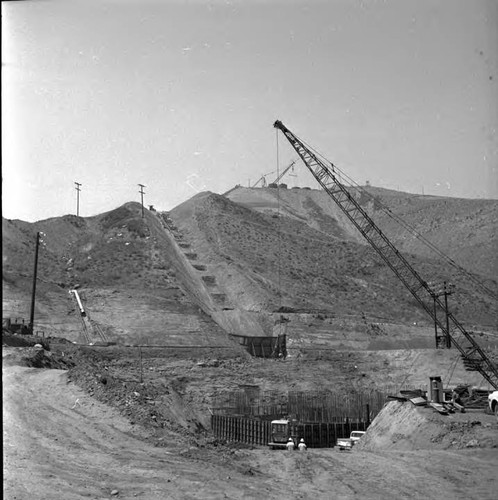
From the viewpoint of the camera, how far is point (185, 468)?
14.5 metres

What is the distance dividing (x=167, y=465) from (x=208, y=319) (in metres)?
40.0

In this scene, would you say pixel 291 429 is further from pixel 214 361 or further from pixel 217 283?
pixel 217 283

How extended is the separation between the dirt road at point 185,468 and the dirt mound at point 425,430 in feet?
4.59

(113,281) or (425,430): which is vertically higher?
(113,281)

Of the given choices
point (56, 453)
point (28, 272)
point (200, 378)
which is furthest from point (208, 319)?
point (56, 453)

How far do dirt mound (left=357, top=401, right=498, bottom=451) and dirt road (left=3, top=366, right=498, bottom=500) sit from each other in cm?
140

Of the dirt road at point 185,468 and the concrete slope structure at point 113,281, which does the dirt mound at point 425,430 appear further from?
the concrete slope structure at point 113,281

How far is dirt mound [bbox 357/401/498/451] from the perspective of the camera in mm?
19391

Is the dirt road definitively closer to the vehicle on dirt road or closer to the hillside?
the vehicle on dirt road

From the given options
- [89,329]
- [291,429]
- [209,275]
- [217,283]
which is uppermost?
[209,275]

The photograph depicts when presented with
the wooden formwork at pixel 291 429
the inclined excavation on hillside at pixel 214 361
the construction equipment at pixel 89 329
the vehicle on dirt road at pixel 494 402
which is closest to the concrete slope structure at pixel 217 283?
the inclined excavation on hillside at pixel 214 361

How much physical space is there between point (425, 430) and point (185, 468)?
970cm

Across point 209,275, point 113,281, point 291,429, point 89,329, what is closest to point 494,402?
point 291,429

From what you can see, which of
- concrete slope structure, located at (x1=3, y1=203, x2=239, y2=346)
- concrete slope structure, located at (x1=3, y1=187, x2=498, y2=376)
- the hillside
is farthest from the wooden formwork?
concrete slope structure, located at (x1=3, y1=187, x2=498, y2=376)
